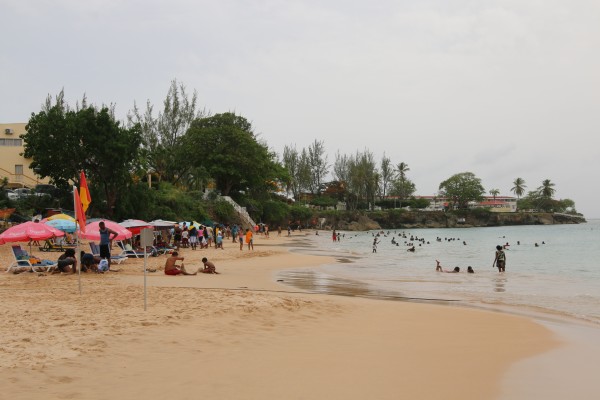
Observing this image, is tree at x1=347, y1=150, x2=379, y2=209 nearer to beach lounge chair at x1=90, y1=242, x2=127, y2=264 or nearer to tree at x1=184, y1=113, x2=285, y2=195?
tree at x1=184, y1=113, x2=285, y2=195

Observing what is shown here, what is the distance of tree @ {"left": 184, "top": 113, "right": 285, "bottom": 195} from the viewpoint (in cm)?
5697

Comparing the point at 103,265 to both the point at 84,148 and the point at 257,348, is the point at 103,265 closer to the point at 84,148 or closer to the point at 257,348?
the point at 257,348

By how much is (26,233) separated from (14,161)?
138 feet

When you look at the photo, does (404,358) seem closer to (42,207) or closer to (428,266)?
(428,266)

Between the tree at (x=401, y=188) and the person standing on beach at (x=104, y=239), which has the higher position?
the tree at (x=401, y=188)

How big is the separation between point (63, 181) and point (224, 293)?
2703cm

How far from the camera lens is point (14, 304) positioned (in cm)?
961

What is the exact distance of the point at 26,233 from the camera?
1530 centimetres

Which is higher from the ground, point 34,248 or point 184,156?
point 184,156

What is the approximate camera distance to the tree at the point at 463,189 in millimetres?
119062

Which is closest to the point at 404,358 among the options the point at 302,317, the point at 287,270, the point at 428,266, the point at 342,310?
the point at 302,317

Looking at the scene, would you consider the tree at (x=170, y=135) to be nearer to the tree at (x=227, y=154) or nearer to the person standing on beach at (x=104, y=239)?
the tree at (x=227, y=154)

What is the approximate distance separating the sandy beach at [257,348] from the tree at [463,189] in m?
113

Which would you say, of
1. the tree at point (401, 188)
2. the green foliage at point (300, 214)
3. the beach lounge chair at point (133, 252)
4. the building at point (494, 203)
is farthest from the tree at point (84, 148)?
the building at point (494, 203)
